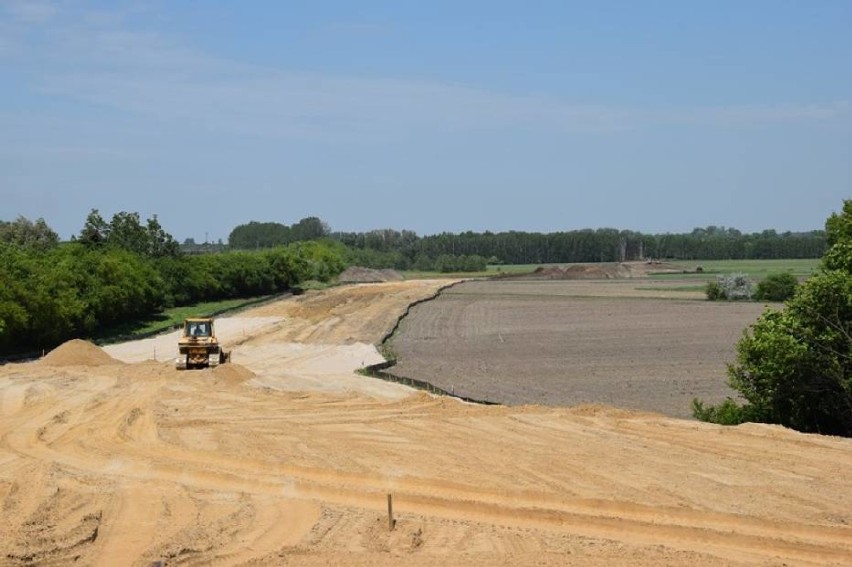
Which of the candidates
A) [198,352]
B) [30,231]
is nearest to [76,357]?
[198,352]

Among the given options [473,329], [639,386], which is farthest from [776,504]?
[473,329]

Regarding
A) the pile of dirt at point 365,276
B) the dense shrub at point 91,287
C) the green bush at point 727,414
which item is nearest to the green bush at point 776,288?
the dense shrub at point 91,287

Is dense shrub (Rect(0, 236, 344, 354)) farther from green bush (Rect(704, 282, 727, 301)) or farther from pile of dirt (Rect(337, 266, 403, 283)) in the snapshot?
green bush (Rect(704, 282, 727, 301))

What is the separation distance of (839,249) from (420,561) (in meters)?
18.2

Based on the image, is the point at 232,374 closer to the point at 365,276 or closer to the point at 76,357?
the point at 76,357

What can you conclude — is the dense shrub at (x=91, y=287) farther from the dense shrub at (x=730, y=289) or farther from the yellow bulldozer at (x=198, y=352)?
the dense shrub at (x=730, y=289)

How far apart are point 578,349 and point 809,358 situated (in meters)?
30.2

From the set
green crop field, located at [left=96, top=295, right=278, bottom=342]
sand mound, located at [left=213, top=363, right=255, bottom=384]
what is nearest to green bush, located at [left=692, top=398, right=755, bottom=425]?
sand mound, located at [left=213, top=363, right=255, bottom=384]

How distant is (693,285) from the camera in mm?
131125

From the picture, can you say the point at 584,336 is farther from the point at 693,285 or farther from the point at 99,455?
the point at 693,285

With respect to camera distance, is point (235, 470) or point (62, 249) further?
point (62, 249)

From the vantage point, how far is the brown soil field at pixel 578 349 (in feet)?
128

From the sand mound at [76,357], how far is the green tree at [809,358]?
30.9 m

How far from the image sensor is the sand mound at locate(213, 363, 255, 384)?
130 ft
